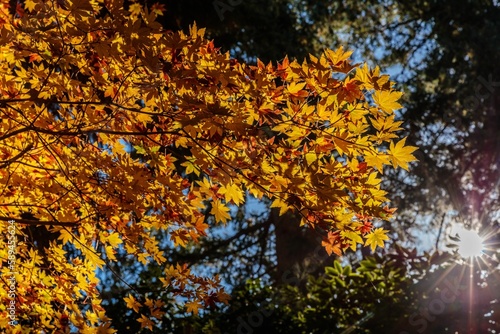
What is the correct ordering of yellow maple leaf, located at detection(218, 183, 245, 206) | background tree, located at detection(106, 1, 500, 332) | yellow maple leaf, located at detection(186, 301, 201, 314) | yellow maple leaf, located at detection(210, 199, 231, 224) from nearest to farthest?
yellow maple leaf, located at detection(218, 183, 245, 206) → yellow maple leaf, located at detection(210, 199, 231, 224) → yellow maple leaf, located at detection(186, 301, 201, 314) → background tree, located at detection(106, 1, 500, 332)

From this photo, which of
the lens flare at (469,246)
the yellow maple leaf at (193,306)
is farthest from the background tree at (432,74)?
the yellow maple leaf at (193,306)

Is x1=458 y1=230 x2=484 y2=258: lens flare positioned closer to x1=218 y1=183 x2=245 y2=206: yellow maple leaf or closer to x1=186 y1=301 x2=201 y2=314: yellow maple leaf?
x1=186 y1=301 x2=201 y2=314: yellow maple leaf

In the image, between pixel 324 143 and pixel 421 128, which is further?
pixel 421 128

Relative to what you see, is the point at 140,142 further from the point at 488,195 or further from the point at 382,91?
the point at 488,195

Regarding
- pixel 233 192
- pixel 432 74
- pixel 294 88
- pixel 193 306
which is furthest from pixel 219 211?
pixel 432 74

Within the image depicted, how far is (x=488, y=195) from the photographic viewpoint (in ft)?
32.5

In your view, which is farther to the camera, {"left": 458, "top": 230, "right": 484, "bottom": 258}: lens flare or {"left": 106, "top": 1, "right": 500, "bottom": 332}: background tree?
{"left": 106, "top": 1, "right": 500, "bottom": 332}: background tree

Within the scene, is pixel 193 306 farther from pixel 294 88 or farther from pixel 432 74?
pixel 432 74

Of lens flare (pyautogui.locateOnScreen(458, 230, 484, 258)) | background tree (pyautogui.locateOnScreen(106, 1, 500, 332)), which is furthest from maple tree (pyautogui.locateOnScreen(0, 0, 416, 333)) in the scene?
background tree (pyautogui.locateOnScreen(106, 1, 500, 332))

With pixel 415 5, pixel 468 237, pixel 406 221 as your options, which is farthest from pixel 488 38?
pixel 468 237

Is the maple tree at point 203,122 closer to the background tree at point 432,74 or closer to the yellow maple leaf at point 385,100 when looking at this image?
the yellow maple leaf at point 385,100

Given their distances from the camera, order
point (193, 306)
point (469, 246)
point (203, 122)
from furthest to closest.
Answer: point (469, 246), point (193, 306), point (203, 122)

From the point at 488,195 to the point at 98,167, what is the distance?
815 centimetres

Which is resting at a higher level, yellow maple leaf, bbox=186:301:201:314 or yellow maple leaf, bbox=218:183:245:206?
yellow maple leaf, bbox=218:183:245:206
